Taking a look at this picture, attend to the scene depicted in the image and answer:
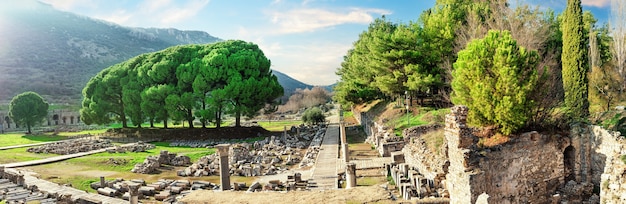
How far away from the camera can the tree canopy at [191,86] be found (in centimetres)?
3850

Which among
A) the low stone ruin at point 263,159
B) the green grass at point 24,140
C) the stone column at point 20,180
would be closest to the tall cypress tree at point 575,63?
the low stone ruin at point 263,159

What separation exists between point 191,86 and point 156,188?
877 inches

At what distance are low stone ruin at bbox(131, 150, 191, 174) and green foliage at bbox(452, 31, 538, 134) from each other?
1851 centimetres

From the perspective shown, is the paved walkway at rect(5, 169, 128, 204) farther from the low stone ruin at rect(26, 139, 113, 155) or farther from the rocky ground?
the low stone ruin at rect(26, 139, 113, 155)

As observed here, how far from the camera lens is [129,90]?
4103 centimetres

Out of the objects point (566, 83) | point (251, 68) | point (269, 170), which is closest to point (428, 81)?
point (566, 83)

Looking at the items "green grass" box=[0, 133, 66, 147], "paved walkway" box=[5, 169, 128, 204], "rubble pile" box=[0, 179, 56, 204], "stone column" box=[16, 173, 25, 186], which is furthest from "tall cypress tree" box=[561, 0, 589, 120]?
"green grass" box=[0, 133, 66, 147]

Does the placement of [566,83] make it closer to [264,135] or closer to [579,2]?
[579,2]

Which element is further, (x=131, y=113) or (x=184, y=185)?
(x=131, y=113)

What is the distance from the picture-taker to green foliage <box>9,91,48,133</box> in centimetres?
4941

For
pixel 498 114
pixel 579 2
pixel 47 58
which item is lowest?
pixel 498 114

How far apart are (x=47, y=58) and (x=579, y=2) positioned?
19258cm

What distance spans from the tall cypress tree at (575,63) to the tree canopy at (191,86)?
27440mm

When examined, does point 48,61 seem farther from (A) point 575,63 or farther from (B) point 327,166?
(A) point 575,63
